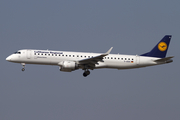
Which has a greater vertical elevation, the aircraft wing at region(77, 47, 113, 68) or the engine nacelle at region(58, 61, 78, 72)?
the aircraft wing at region(77, 47, 113, 68)

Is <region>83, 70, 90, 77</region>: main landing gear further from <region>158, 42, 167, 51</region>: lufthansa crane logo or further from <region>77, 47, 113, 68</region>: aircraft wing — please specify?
<region>158, 42, 167, 51</region>: lufthansa crane logo

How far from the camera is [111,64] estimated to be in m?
53.3

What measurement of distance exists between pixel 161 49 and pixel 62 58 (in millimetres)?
A: 18071

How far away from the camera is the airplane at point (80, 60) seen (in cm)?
5128

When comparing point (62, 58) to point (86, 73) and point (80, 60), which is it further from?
point (86, 73)

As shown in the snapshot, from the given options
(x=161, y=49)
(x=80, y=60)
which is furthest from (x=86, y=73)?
(x=161, y=49)

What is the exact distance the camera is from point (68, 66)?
5056 centimetres

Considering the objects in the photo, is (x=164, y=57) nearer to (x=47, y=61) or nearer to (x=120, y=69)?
(x=120, y=69)

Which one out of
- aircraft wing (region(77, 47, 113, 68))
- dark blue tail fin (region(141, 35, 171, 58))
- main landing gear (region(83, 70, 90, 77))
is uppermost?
dark blue tail fin (region(141, 35, 171, 58))

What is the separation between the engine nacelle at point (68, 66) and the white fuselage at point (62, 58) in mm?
947

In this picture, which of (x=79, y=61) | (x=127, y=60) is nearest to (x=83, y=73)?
(x=79, y=61)

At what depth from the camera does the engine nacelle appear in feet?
166

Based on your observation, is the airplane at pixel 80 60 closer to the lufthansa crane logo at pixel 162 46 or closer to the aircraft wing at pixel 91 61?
the aircraft wing at pixel 91 61

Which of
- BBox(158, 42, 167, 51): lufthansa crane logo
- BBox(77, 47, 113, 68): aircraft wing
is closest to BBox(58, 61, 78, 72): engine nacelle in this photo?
BBox(77, 47, 113, 68): aircraft wing
